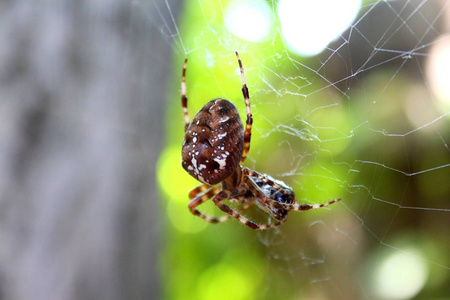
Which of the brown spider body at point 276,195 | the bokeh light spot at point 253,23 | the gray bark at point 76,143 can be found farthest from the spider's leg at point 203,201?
the bokeh light spot at point 253,23

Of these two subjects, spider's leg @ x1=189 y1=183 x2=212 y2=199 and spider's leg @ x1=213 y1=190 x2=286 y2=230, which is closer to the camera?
spider's leg @ x1=213 y1=190 x2=286 y2=230

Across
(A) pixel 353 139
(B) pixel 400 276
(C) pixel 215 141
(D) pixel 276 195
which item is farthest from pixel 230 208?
(B) pixel 400 276

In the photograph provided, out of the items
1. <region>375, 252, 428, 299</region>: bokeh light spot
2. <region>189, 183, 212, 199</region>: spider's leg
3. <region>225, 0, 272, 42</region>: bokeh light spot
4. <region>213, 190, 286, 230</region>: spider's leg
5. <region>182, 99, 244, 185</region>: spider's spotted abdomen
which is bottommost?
<region>375, 252, 428, 299</region>: bokeh light spot

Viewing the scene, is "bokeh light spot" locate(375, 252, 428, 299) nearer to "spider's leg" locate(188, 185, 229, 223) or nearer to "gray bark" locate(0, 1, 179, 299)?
"spider's leg" locate(188, 185, 229, 223)

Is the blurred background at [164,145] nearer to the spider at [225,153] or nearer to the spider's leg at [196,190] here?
the spider's leg at [196,190]

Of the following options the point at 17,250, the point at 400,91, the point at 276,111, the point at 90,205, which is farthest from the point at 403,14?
the point at 17,250

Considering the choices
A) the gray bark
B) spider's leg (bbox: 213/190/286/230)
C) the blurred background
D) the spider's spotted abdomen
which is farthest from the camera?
the gray bark

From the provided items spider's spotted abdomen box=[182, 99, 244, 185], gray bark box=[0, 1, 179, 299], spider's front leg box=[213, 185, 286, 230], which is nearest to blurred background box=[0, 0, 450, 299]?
gray bark box=[0, 1, 179, 299]
